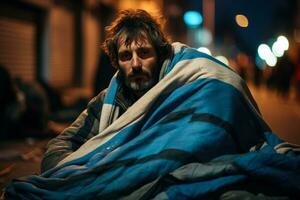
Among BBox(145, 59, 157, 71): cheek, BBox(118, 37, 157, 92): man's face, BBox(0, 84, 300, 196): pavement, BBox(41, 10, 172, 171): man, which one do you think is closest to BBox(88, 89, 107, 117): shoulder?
BBox(41, 10, 172, 171): man

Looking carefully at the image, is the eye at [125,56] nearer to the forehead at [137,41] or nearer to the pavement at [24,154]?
the forehead at [137,41]

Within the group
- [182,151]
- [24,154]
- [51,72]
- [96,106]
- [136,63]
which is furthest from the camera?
[51,72]

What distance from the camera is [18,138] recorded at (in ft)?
29.3

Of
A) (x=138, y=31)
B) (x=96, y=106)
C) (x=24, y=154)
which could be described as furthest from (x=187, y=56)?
(x=24, y=154)

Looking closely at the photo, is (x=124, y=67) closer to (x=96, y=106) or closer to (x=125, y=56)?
(x=125, y=56)

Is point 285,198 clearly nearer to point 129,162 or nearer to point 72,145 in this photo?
point 129,162

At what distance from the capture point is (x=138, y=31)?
367 cm

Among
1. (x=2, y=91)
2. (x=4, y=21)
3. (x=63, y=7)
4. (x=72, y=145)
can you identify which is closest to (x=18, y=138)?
(x=2, y=91)

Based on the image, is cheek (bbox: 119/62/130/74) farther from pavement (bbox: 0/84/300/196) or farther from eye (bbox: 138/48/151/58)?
pavement (bbox: 0/84/300/196)

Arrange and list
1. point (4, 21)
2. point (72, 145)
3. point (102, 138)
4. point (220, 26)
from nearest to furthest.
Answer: point (102, 138), point (72, 145), point (4, 21), point (220, 26)

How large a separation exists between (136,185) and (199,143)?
41cm

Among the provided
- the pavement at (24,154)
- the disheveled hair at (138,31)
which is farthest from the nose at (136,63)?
the pavement at (24,154)

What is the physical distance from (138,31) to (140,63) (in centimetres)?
20

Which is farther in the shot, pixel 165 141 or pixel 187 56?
pixel 187 56
